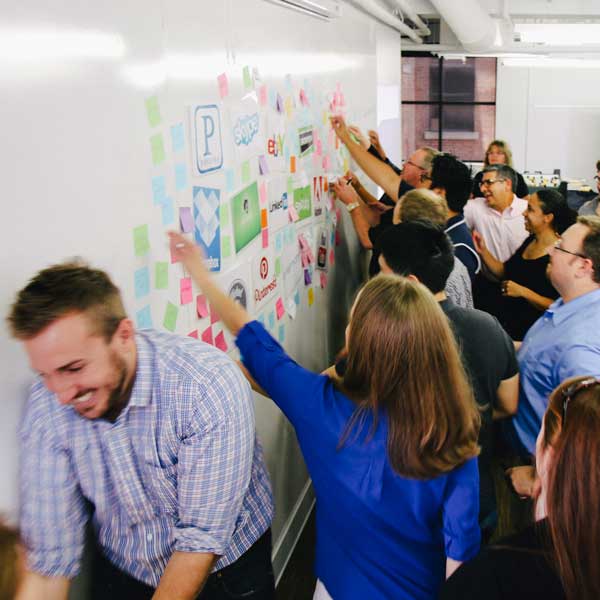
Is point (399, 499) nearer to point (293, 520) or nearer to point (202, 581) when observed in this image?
point (202, 581)

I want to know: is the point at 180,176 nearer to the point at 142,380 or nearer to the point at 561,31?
the point at 142,380

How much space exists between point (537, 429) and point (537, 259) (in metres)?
1.41

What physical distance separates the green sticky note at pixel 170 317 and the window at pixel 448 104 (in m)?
10.2

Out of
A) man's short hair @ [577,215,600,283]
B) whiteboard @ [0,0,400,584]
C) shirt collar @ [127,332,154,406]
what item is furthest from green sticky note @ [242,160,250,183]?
man's short hair @ [577,215,600,283]

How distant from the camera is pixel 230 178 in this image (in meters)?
2.33

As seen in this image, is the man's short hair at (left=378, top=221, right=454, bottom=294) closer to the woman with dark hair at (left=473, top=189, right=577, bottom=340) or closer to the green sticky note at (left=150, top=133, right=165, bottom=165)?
the green sticky note at (left=150, top=133, right=165, bottom=165)

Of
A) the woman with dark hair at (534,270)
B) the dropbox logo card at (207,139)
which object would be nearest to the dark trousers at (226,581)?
the dropbox logo card at (207,139)

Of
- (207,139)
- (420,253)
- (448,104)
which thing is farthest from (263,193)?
(448,104)

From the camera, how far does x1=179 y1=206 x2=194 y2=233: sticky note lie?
1975mm

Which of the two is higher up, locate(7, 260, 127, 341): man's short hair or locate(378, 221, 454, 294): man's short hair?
locate(7, 260, 127, 341): man's short hair

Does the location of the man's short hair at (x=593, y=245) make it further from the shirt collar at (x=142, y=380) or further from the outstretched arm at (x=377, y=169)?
the outstretched arm at (x=377, y=169)

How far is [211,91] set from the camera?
2.16 m

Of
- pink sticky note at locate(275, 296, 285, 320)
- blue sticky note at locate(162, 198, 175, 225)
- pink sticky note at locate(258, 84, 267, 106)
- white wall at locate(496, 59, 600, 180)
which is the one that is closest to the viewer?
blue sticky note at locate(162, 198, 175, 225)

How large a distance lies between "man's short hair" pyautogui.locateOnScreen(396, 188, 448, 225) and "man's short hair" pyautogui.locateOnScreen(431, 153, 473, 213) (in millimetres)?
543
